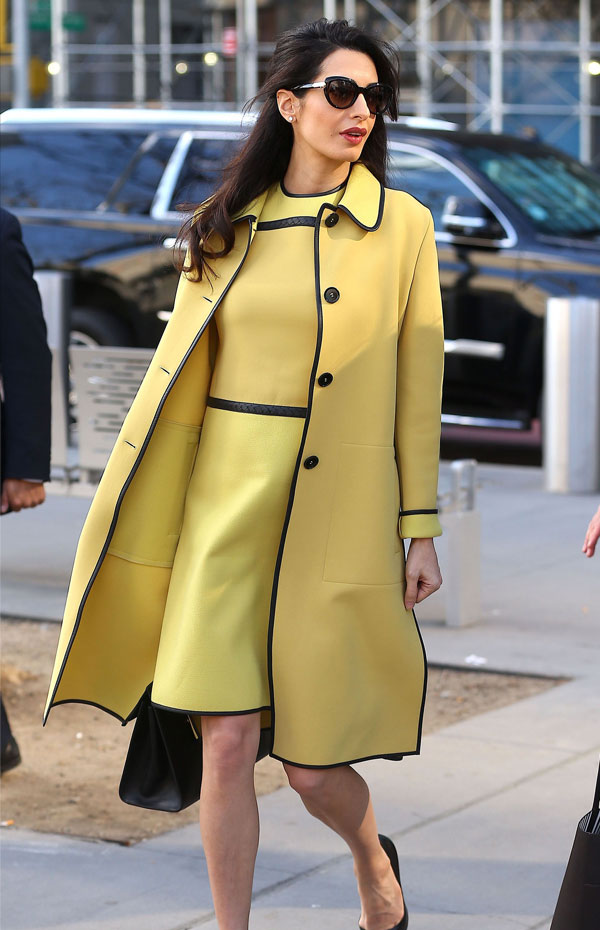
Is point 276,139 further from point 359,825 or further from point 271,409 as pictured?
point 359,825

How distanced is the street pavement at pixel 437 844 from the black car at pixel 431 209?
12.8 feet

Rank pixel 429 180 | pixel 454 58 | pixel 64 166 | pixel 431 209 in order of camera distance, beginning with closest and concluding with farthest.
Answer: pixel 429 180 → pixel 431 209 → pixel 64 166 → pixel 454 58

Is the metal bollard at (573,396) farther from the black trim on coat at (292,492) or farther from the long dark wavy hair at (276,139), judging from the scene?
the black trim on coat at (292,492)

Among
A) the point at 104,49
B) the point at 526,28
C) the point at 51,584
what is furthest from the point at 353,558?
the point at 104,49

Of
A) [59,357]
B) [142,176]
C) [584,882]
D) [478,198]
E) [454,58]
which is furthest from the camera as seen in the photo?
[454,58]

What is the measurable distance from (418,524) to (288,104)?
902 millimetres

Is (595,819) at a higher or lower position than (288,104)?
lower

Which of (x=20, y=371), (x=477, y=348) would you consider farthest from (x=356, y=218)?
(x=477, y=348)

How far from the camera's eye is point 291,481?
10.3 ft

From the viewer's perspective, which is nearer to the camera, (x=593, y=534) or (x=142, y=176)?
(x=593, y=534)

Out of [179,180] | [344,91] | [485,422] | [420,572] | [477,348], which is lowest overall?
[485,422]

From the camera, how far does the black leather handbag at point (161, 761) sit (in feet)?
11.0

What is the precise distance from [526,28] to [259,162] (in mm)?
25502

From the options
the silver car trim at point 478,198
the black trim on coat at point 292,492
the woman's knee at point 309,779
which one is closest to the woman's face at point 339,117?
the black trim on coat at point 292,492
